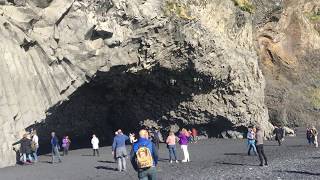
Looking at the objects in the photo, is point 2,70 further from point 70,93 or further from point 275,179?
point 275,179

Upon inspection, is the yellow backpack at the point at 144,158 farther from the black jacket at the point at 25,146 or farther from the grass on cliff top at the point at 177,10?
the grass on cliff top at the point at 177,10

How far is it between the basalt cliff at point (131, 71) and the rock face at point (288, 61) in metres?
0.25

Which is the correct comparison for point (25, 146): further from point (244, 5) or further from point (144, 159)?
point (244, 5)

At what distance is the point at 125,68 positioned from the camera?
3494cm

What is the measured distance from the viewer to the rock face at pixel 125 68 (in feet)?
89.7

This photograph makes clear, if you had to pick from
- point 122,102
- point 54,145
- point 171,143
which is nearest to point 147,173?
point 171,143

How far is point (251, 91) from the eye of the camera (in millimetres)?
43688

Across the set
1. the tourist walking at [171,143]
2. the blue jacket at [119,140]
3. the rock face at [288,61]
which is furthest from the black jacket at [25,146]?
the rock face at [288,61]

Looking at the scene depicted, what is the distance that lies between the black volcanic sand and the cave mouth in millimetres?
7158

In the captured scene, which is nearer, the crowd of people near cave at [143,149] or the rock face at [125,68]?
the crowd of people near cave at [143,149]

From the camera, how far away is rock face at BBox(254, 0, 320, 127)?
176 ft

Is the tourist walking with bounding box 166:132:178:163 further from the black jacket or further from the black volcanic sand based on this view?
the black jacket

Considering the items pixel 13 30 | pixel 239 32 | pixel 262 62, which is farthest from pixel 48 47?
pixel 262 62

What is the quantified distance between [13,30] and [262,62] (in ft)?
121
